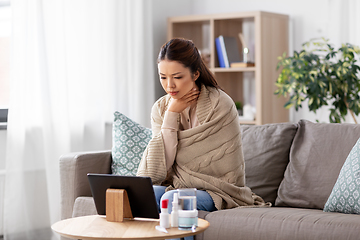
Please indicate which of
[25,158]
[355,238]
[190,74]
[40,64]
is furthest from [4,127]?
Answer: [355,238]

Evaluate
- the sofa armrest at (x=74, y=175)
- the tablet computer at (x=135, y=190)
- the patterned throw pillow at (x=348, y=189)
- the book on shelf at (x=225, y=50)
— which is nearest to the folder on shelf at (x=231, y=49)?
the book on shelf at (x=225, y=50)

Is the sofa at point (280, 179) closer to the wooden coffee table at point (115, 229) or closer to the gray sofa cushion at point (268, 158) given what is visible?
the gray sofa cushion at point (268, 158)

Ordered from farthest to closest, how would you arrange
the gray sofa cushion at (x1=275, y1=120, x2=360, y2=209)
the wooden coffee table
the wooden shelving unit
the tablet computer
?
1. the wooden shelving unit
2. the gray sofa cushion at (x1=275, y1=120, x2=360, y2=209)
3. the tablet computer
4. the wooden coffee table

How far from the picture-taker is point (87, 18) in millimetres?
3547

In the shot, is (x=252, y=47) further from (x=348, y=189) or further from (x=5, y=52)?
(x=348, y=189)

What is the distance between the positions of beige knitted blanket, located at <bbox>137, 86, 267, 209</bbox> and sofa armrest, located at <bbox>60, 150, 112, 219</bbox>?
0.51 meters

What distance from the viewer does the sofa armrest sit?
2637 mm

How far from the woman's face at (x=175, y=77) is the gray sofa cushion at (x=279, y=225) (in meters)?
0.53

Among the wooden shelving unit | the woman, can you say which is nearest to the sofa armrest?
the woman

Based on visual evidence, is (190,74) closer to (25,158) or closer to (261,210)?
(261,210)

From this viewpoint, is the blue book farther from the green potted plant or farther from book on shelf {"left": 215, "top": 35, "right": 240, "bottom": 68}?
the green potted plant

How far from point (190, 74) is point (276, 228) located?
73 centimetres

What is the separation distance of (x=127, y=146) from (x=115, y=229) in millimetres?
1153

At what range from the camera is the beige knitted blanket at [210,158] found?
2213mm
